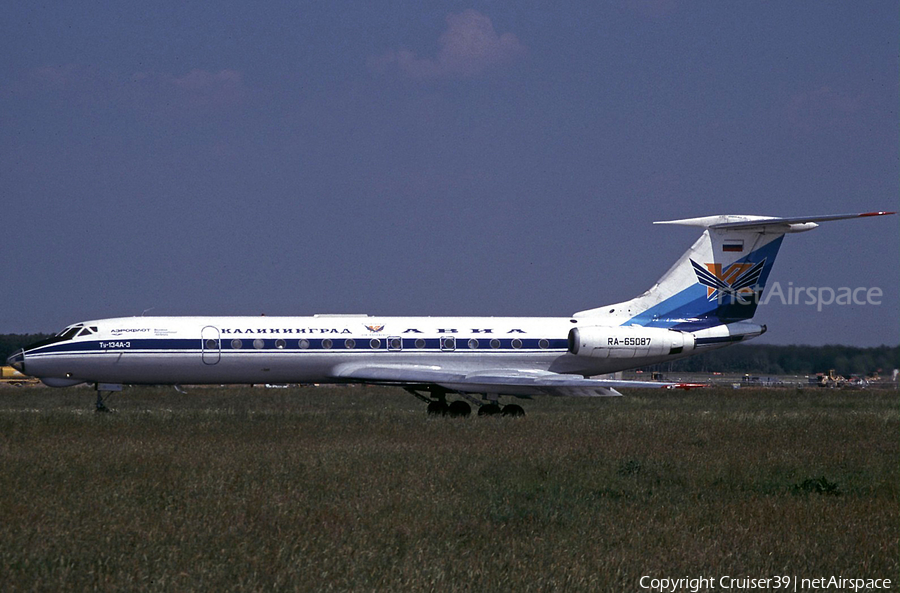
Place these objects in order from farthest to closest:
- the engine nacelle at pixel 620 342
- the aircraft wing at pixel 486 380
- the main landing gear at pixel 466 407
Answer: the engine nacelle at pixel 620 342 → the main landing gear at pixel 466 407 → the aircraft wing at pixel 486 380

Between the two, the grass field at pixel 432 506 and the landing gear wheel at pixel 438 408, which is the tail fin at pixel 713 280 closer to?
the landing gear wheel at pixel 438 408

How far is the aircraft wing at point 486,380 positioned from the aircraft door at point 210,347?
2997 mm

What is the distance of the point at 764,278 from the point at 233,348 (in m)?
14.4

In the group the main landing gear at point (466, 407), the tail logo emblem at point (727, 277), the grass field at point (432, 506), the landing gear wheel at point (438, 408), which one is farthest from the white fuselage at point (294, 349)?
the grass field at point (432, 506)

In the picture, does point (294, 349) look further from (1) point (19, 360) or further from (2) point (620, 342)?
(2) point (620, 342)

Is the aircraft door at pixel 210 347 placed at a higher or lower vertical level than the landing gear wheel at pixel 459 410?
higher

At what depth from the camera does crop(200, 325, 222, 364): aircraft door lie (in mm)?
23828

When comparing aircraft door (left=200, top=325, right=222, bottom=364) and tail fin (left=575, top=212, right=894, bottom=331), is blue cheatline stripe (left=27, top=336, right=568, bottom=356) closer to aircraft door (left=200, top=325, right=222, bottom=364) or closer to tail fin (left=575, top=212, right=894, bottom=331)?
aircraft door (left=200, top=325, right=222, bottom=364)

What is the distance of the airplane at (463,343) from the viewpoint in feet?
77.2

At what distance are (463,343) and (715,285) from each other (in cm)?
713

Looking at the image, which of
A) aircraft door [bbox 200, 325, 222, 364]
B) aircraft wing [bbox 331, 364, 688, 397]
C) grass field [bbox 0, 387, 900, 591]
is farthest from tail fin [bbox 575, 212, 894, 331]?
aircraft door [bbox 200, 325, 222, 364]

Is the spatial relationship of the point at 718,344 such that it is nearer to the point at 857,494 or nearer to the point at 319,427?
the point at 319,427

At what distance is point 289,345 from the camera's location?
24.1m

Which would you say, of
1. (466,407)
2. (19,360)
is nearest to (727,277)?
(466,407)
